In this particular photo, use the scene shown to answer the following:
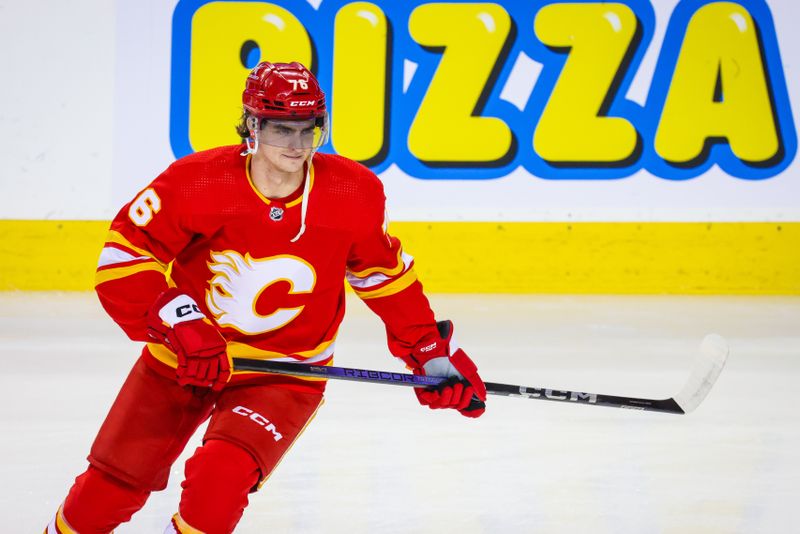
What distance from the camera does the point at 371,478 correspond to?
3.01 meters

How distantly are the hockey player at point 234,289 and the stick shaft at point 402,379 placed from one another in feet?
0.14

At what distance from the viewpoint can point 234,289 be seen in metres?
2.32

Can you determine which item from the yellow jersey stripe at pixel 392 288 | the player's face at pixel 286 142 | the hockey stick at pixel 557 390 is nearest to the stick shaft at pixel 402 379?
the hockey stick at pixel 557 390

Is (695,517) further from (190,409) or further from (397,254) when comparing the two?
(190,409)

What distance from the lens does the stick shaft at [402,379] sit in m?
2.29

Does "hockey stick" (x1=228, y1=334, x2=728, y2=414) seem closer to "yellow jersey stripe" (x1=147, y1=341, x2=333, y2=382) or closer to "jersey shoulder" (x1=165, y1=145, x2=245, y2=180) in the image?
"yellow jersey stripe" (x1=147, y1=341, x2=333, y2=382)

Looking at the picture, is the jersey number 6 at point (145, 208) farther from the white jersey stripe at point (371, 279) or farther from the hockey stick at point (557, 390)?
the white jersey stripe at point (371, 279)

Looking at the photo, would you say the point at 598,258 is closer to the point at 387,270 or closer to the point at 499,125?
the point at 499,125

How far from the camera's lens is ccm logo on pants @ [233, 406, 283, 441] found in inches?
86.2

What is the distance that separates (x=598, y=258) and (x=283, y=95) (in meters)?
4.37

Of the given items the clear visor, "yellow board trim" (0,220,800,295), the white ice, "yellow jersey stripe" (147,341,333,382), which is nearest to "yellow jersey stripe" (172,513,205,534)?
"yellow jersey stripe" (147,341,333,382)

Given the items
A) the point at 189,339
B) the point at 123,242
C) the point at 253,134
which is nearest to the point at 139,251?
the point at 123,242

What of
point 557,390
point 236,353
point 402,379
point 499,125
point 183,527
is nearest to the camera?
point 183,527

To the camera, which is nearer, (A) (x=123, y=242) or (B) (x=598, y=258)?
(A) (x=123, y=242)
